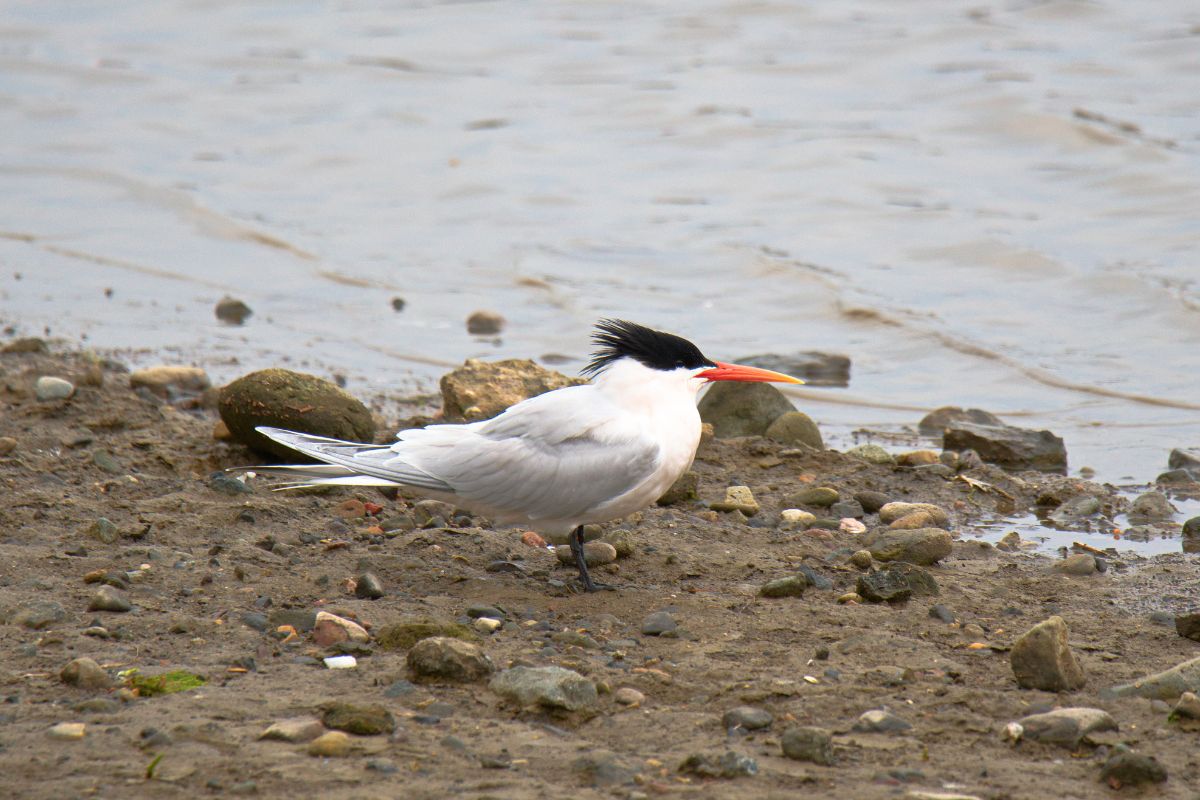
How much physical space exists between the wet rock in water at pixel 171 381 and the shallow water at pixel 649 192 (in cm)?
79

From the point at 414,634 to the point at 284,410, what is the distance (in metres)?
2.11

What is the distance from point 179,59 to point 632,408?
12926 millimetres

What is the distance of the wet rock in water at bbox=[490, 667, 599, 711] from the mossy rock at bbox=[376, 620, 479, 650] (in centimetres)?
34

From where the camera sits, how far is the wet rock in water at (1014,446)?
671 centimetres

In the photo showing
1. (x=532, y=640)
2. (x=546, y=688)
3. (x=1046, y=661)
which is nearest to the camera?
(x=546, y=688)

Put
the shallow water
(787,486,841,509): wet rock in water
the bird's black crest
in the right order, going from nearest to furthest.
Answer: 1. the bird's black crest
2. (787,486,841,509): wet rock in water
3. the shallow water

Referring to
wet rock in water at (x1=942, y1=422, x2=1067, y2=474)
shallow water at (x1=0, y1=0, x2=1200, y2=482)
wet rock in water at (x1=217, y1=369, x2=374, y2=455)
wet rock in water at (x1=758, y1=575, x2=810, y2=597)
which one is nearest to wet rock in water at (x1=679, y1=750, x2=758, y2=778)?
wet rock in water at (x1=758, y1=575, x2=810, y2=597)

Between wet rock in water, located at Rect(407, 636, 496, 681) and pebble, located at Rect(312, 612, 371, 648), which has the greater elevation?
wet rock in water, located at Rect(407, 636, 496, 681)

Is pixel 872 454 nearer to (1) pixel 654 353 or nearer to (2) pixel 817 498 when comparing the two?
(2) pixel 817 498

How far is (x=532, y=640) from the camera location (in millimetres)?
4254

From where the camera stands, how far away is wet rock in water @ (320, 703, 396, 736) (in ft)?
11.3

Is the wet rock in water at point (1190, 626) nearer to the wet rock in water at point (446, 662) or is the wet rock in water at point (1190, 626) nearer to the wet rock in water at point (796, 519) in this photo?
the wet rock in water at point (796, 519)

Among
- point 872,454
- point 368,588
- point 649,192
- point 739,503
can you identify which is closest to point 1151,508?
point 872,454

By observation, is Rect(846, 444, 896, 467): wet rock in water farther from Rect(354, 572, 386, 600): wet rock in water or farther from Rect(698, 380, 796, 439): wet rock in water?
Rect(354, 572, 386, 600): wet rock in water
